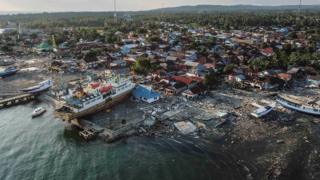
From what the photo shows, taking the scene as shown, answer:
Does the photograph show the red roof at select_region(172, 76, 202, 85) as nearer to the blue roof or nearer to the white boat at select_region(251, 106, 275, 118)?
the blue roof

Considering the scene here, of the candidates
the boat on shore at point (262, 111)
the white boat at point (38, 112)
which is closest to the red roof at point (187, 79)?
the boat on shore at point (262, 111)

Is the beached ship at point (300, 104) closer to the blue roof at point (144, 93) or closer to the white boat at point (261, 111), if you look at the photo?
the white boat at point (261, 111)

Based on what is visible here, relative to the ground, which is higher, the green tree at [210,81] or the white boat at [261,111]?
the green tree at [210,81]

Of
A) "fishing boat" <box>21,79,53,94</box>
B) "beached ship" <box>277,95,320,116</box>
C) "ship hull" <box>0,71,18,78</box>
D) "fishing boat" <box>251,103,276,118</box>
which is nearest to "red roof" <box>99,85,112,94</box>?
"fishing boat" <box>21,79,53,94</box>

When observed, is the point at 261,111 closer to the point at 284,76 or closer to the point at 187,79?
the point at 187,79

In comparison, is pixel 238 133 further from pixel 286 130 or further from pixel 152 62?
pixel 152 62
